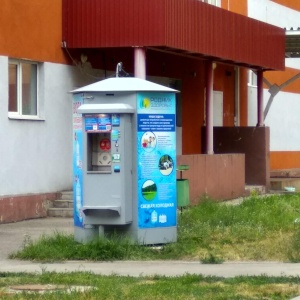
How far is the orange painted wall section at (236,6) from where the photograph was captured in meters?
29.5

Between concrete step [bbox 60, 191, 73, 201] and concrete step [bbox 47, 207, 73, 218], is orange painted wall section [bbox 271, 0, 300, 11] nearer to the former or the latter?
concrete step [bbox 60, 191, 73, 201]

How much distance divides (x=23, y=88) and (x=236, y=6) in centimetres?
1149

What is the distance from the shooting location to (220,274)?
41.2 feet

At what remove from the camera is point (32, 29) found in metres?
20.3

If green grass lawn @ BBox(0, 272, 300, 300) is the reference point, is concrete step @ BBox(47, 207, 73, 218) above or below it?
above

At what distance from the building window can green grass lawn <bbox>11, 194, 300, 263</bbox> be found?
4270 mm

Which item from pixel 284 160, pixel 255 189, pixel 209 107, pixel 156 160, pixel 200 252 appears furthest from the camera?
pixel 284 160

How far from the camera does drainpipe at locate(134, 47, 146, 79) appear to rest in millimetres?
20842

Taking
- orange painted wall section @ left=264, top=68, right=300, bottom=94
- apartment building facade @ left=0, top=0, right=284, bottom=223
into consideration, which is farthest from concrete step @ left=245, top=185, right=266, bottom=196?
orange painted wall section @ left=264, top=68, right=300, bottom=94

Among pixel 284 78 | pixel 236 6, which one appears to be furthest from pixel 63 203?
pixel 284 78

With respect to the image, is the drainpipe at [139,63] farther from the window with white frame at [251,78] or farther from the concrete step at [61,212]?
the window with white frame at [251,78]

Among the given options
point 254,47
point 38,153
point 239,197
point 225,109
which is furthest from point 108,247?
point 225,109

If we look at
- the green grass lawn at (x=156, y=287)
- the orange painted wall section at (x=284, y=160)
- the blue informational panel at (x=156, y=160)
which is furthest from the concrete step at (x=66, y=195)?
the orange painted wall section at (x=284, y=160)

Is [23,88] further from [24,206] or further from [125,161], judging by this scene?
[125,161]
